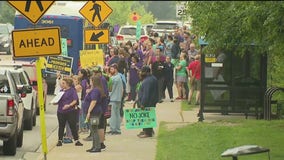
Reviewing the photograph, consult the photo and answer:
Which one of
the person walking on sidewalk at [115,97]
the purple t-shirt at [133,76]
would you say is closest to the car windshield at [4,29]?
the purple t-shirt at [133,76]

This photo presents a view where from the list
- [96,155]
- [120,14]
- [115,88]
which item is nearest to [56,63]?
[115,88]

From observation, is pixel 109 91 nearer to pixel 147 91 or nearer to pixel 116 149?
pixel 147 91

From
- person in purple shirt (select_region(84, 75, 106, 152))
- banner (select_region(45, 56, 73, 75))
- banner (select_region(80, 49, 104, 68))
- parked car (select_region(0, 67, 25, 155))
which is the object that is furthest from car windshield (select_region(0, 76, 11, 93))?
banner (select_region(80, 49, 104, 68))

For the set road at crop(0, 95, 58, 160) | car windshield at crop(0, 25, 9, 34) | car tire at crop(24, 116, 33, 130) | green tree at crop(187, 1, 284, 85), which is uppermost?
car windshield at crop(0, 25, 9, 34)

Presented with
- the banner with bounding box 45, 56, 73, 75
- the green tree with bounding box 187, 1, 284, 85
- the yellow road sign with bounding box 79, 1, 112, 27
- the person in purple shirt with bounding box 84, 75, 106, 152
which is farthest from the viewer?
the banner with bounding box 45, 56, 73, 75

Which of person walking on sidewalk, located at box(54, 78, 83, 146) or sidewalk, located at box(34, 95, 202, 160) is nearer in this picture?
sidewalk, located at box(34, 95, 202, 160)

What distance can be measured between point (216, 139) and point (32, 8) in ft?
25.0

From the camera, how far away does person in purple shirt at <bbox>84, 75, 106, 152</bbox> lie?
18.4 meters

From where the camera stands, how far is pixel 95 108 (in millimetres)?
18609

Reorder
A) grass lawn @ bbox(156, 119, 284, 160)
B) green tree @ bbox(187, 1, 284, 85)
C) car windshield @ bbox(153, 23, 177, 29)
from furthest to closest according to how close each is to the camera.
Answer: car windshield @ bbox(153, 23, 177, 29) → grass lawn @ bbox(156, 119, 284, 160) → green tree @ bbox(187, 1, 284, 85)

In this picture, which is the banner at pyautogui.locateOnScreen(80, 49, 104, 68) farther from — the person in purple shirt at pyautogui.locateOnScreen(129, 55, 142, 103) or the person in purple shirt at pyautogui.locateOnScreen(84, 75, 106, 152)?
the person in purple shirt at pyautogui.locateOnScreen(84, 75, 106, 152)

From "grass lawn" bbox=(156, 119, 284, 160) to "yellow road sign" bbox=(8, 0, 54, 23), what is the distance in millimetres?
4732

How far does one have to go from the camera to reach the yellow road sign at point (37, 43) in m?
14.2

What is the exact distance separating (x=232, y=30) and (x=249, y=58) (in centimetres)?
838
